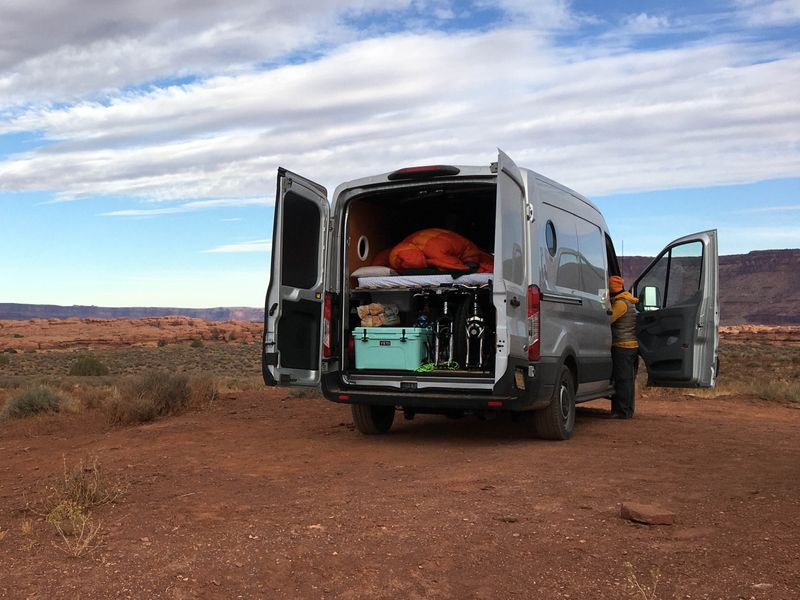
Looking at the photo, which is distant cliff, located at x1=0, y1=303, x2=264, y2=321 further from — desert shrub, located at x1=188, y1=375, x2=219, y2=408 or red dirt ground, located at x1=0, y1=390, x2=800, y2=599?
red dirt ground, located at x1=0, y1=390, x2=800, y2=599

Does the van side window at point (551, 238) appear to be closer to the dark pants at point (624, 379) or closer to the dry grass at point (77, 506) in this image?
the dark pants at point (624, 379)

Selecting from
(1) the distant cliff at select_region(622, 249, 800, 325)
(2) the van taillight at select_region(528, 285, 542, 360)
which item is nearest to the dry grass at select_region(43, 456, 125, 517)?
(2) the van taillight at select_region(528, 285, 542, 360)

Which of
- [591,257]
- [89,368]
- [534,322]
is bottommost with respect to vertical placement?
[89,368]

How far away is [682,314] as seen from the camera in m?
10.4

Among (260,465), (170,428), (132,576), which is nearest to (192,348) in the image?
(170,428)

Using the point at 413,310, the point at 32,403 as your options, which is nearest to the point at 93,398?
the point at 32,403

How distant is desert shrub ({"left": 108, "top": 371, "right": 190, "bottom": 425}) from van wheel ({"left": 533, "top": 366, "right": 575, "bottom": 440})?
558 centimetres

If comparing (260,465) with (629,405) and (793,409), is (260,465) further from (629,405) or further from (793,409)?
(793,409)

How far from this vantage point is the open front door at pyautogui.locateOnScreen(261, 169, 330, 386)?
25.8ft

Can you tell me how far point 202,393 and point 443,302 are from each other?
226 inches

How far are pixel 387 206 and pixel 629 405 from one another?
4.06 m

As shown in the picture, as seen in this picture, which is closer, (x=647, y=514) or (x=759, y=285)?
(x=647, y=514)

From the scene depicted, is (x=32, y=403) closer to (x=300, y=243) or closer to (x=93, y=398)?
(x=93, y=398)

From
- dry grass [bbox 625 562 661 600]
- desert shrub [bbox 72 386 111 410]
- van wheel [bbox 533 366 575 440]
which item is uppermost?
van wheel [bbox 533 366 575 440]
